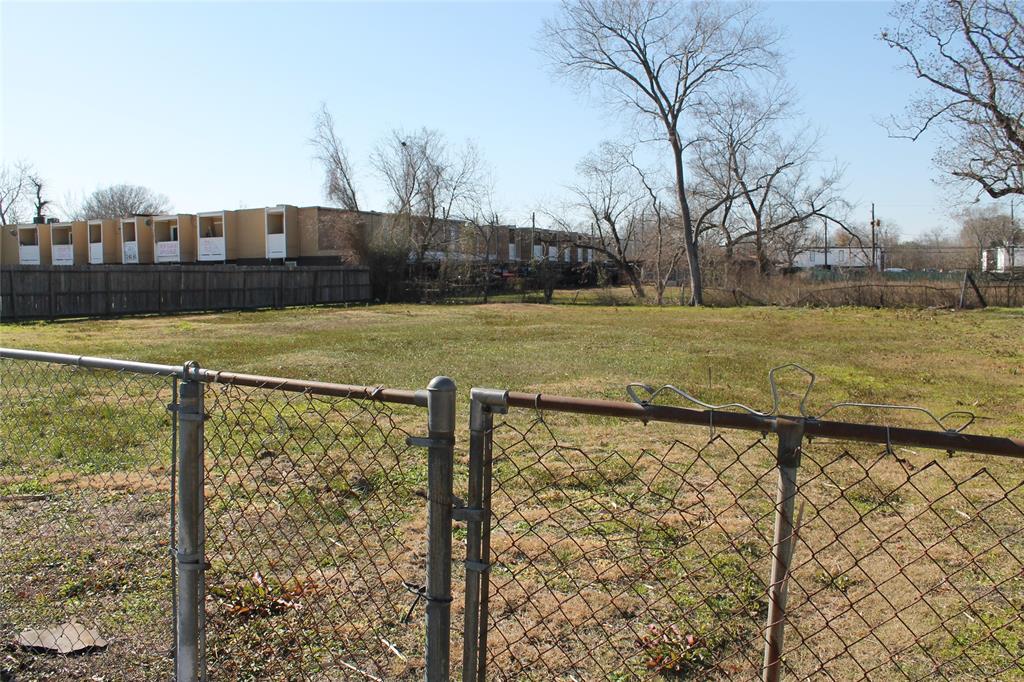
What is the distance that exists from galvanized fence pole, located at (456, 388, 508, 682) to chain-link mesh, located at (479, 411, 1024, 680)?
0.63 feet

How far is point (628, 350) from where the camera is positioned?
16.0 m

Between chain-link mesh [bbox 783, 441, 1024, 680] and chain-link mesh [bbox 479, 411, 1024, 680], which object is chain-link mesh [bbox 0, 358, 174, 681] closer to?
chain-link mesh [bbox 479, 411, 1024, 680]

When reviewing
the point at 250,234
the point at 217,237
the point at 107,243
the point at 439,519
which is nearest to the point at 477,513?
the point at 439,519

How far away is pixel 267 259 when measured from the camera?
48188mm

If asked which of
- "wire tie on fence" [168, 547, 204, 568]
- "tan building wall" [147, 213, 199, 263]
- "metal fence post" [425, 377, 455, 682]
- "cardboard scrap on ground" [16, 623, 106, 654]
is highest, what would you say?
"tan building wall" [147, 213, 199, 263]

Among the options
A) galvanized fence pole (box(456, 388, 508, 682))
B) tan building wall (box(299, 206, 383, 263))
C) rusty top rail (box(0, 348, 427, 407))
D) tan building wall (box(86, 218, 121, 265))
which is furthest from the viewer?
tan building wall (box(86, 218, 121, 265))

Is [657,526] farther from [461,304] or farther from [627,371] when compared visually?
[461,304]

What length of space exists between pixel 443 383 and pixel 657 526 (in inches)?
118

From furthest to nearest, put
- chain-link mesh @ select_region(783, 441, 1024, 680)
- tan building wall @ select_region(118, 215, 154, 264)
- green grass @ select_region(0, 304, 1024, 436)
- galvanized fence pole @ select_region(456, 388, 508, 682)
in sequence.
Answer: tan building wall @ select_region(118, 215, 154, 264), green grass @ select_region(0, 304, 1024, 436), chain-link mesh @ select_region(783, 441, 1024, 680), galvanized fence pole @ select_region(456, 388, 508, 682)

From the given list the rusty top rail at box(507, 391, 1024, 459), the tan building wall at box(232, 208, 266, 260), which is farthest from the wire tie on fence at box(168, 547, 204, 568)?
the tan building wall at box(232, 208, 266, 260)

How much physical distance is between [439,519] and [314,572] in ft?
7.56

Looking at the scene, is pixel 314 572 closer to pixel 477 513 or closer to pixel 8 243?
pixel 477 513

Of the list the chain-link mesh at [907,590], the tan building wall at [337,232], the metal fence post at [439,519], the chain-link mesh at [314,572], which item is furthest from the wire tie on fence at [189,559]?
the tan building wall at [337,232]

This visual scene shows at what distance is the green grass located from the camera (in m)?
10.9
